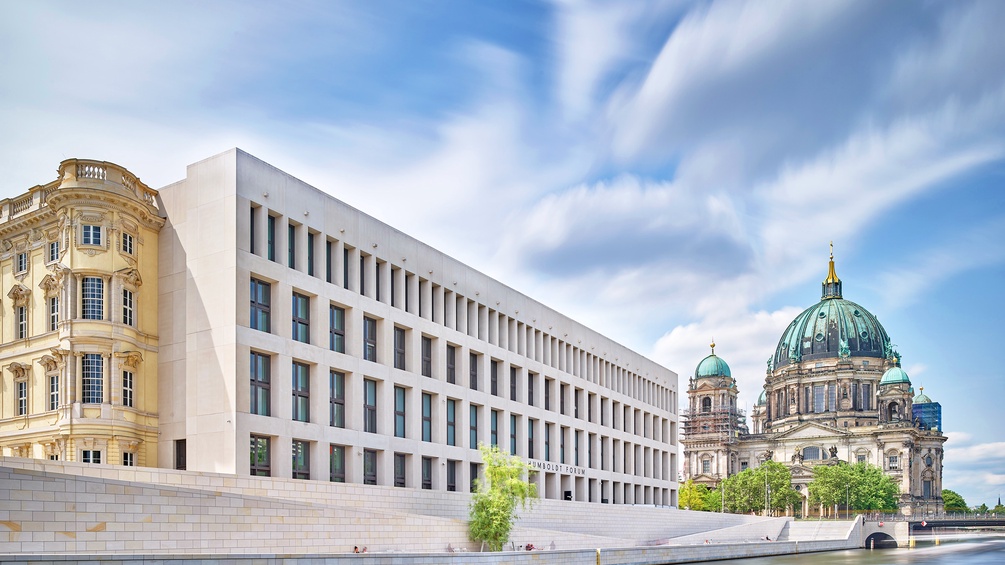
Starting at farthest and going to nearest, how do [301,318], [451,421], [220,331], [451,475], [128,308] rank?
[451,421] → [451,475] → [301,318] → [128,308] → [220,331]

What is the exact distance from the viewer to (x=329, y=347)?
5212cm

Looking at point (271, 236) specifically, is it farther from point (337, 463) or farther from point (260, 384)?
point (337, 463)

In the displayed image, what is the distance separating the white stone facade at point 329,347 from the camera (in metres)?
46.1

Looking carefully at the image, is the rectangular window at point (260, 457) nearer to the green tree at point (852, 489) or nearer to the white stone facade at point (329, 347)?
the white stone facade at point (329, 347)

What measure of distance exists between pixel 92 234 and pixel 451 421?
26.6 metres

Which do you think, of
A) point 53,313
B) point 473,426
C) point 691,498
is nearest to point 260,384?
point 53,313

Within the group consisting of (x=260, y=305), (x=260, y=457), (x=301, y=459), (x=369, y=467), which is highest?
(x=260, y=305)

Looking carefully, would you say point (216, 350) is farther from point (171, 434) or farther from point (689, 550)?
point (689, 550)

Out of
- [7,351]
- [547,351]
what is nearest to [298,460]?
[7,351]

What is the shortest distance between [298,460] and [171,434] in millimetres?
6457

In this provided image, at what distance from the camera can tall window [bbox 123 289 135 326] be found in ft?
152

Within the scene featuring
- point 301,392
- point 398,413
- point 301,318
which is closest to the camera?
point 301,392

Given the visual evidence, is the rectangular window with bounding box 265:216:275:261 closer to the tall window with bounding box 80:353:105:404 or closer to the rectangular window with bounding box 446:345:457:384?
the tall window with bounding box 80:353:105:404

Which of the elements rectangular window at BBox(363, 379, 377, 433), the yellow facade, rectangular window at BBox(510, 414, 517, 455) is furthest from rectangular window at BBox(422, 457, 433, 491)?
the yellow facade
